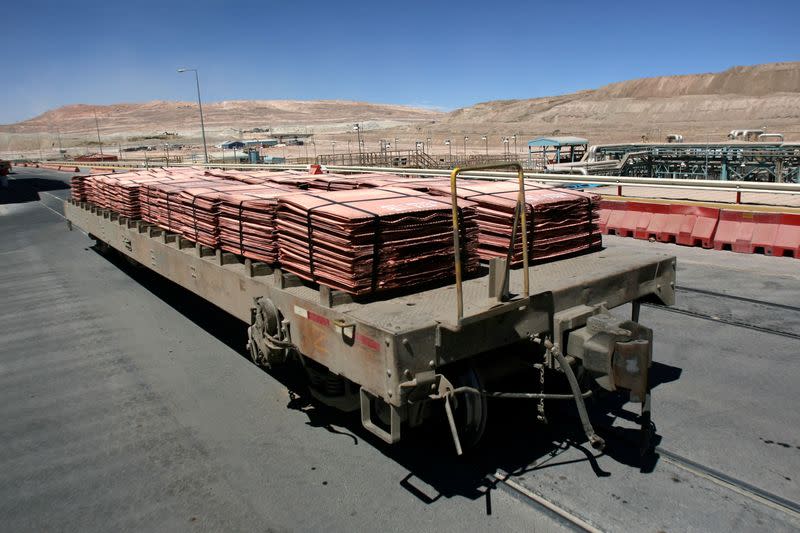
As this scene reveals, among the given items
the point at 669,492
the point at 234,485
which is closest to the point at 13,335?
the point at 234,485

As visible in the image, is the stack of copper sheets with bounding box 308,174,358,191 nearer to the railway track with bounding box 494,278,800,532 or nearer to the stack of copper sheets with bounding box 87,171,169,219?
the stack of copper sheets with bounding box 87,171,169,219

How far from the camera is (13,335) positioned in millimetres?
7781

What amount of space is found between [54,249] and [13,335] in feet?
24.3

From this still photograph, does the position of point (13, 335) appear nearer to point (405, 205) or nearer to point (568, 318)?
point (405, 205)

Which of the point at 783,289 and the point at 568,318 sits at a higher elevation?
the point at 568,318

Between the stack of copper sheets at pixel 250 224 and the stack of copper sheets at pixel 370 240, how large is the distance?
8.9 inches

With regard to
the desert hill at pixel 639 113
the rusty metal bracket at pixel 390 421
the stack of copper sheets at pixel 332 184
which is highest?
the desert hill at pixel 639 113

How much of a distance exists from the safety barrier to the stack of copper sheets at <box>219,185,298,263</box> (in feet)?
28.6

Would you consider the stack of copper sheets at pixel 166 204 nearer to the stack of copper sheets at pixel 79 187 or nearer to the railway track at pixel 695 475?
the stack of copper sheets at pixel 79 187

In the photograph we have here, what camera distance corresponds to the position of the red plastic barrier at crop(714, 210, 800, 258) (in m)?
10.2

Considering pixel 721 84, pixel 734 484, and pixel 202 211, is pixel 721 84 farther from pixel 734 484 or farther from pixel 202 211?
pixel 734 484

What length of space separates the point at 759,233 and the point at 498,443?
8374 mm

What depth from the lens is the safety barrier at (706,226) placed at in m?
10.3

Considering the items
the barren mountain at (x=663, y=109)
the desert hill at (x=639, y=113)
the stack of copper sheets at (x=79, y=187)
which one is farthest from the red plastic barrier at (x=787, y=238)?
the barren mountain at (x=663, y=109)
